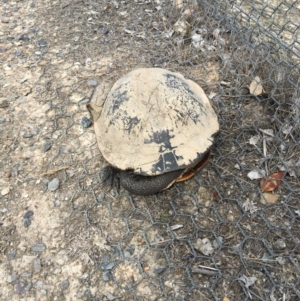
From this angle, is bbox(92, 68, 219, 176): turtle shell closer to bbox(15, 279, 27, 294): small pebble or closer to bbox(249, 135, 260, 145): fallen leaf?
bbox(249, 135, 260, 145): fallen leaf

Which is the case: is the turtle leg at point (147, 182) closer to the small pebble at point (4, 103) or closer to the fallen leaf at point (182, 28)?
the small pebble at point (4, 103)

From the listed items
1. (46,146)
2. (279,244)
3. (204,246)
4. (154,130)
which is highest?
(154,130)

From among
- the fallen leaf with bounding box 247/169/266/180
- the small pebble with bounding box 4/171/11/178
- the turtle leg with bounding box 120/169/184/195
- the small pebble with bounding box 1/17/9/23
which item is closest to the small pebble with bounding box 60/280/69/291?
the turtle leg with bounding box 120/169/184/195

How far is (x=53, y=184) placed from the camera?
1.67m

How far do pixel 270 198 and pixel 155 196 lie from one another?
475mm

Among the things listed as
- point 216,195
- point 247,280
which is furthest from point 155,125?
point 247,280

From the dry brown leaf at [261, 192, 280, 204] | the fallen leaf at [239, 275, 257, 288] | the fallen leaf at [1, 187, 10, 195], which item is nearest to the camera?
the fallen leaf at [239, 275, 257, 288]

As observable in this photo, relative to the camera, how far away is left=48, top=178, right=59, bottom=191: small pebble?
5.43 ft

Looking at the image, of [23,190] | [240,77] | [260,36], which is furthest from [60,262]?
[260,36]

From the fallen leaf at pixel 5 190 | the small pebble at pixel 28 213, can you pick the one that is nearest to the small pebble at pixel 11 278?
the small pebble at pixel 28 213

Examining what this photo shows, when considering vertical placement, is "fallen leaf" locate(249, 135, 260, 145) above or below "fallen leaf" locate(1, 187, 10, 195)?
above

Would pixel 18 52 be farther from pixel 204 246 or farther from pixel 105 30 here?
pixel 204 246

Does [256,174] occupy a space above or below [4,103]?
above

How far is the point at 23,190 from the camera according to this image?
1660 millimetres
